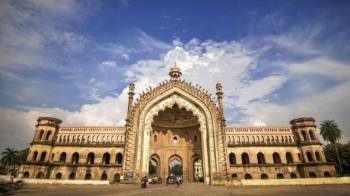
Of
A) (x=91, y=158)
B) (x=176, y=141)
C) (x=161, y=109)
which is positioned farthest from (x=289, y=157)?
(x=91, y=158)

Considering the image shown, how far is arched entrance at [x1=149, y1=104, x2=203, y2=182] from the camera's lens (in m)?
40.5

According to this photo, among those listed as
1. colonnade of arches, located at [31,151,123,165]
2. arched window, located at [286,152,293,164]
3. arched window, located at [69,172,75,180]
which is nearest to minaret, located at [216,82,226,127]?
arched window, located at [286,152,293,164]

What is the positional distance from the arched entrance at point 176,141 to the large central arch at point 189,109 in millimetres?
5353

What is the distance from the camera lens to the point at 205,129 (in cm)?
3306

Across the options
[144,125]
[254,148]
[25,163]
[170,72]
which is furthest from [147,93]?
[25,163]

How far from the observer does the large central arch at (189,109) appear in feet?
101

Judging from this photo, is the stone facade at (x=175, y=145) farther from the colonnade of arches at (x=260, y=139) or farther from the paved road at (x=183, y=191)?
the paved road at (x=183, y=191)

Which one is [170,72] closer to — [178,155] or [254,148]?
[178,155]

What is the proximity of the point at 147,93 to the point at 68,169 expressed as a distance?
2069 cm

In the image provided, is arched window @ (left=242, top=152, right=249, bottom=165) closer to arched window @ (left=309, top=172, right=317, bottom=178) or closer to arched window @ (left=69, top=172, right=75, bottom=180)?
arched window @ (left=309, top=172, right=317, bottom=178)

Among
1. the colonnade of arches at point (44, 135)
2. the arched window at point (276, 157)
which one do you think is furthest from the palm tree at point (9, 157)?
the arched window at point (276, 157)

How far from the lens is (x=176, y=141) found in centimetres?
4250

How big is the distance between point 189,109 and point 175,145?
36.6 ft

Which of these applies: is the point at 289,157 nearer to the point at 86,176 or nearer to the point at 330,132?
the point at 330,132
